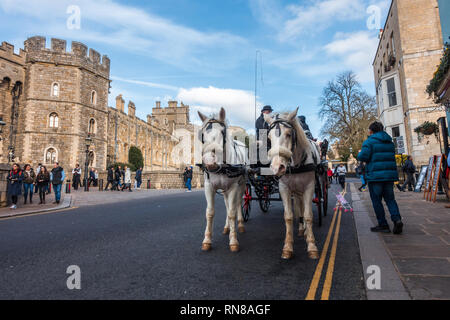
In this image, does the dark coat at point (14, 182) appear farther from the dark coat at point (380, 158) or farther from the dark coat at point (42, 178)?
the dark coat at point (380, 158)

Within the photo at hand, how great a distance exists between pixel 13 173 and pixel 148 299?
10.4 meters

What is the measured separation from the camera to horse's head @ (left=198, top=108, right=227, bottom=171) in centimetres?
314

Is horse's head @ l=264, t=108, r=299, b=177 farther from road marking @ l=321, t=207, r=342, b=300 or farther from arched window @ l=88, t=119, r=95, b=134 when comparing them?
arched window @ l=88, t=119, r=95, b=134

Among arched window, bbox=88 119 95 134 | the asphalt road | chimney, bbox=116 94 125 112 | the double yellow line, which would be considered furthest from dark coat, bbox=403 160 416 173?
chimney, bbox=116 94 125 112

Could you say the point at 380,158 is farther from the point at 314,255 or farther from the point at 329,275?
the point at 329,275

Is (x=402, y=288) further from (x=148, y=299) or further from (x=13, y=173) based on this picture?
(x=13, y=173)

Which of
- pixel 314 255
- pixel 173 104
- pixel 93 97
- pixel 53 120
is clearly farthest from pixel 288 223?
pixel 173 104

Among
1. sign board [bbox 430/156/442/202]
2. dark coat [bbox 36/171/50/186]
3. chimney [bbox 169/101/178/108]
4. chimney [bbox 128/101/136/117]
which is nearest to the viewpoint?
sign board [bbox 430/156/442/202]

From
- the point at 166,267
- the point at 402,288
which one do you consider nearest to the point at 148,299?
the point at 166,267

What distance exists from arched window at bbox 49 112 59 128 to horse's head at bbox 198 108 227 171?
2948 cm

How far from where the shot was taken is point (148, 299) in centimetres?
232

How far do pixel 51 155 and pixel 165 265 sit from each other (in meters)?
29.3

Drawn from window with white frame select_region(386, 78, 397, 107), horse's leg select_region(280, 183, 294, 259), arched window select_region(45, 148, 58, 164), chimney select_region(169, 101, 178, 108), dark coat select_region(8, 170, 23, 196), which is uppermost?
chimney select_region(169, 101, 178, 108)

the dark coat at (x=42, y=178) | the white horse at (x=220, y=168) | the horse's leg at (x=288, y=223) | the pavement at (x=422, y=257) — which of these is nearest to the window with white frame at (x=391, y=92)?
the pavement at (x=422, y=257)
